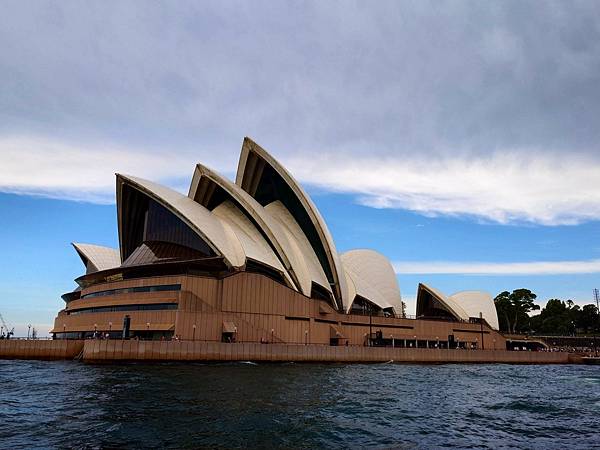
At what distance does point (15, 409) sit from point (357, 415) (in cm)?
1175

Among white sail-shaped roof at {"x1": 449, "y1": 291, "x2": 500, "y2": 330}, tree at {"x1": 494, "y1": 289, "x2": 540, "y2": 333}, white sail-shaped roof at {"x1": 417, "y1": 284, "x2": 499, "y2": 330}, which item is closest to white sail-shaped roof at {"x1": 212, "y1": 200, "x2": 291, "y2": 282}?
white sail-shaped roof at {"x1": 417, "y1": 284, "x2": 499, "y2": 330}

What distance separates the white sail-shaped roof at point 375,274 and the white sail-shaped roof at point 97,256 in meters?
30.2

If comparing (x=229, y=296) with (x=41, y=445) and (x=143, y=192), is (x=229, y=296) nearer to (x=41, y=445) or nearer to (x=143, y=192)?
(x=143, y=192)

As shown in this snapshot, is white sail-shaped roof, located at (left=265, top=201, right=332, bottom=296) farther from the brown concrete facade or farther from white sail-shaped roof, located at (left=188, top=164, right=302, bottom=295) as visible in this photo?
the brown concrete facade

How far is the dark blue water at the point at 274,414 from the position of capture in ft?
45.7

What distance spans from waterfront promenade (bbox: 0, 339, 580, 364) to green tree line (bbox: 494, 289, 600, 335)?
220ft

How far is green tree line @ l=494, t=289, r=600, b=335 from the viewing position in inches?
4606

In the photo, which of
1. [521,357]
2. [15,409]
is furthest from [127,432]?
[521,357]

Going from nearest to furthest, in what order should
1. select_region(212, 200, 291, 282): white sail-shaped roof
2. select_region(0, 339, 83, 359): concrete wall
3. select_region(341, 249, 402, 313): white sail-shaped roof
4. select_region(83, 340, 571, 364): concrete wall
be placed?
1. select_region(83, 340, 571, 364): concrete wall
2. select_region(0, 339, 83, 359): concrete wall
3. select_region(212, 200, 291, 282): white sail-shaped roof
4. select_region(341, 249, 402, 313): white sail-shaped roof

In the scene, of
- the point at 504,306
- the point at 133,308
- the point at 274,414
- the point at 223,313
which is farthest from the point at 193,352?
the point at 504,306

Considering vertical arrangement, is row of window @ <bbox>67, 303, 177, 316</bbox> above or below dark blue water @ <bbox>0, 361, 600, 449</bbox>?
above

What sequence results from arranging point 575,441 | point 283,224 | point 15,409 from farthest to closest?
point 283,224
point 15,409
point 575,441

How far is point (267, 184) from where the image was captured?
195 ft

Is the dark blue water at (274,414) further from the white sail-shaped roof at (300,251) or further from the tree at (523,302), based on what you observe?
the tree at (523,302)
